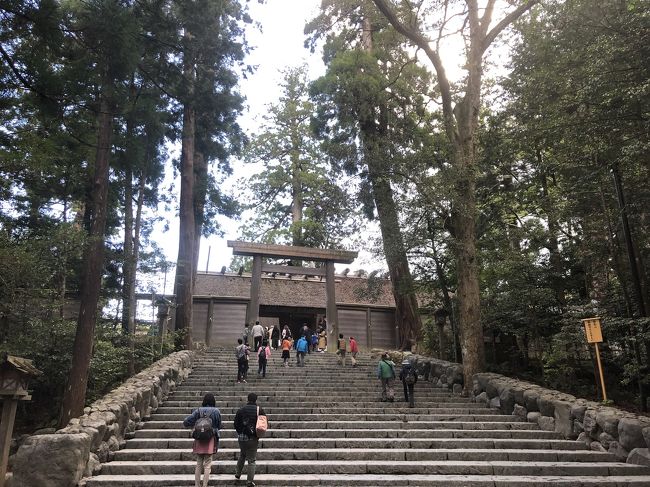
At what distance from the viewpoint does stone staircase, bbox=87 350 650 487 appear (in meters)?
5.98

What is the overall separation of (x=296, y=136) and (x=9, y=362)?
21377 millimetres

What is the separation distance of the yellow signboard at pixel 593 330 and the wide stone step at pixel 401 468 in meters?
2.21

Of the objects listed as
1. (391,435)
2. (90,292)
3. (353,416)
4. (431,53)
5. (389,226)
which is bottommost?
(391,435)

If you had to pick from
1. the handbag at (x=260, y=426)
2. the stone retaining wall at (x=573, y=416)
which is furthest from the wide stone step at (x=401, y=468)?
the handbag at (x=260, y=426)

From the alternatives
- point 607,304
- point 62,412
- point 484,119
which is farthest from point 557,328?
point 62,412

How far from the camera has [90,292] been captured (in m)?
9.79

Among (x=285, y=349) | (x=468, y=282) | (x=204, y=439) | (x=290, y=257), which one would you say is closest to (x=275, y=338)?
(x=290, y=257)

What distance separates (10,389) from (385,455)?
5.21 m

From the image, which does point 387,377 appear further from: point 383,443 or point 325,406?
point 383,443

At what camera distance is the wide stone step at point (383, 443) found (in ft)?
23.6

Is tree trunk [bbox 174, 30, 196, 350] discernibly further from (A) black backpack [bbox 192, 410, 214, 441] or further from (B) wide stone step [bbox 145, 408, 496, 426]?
(A) black backpack [bbox 192, 410, 214, 441]

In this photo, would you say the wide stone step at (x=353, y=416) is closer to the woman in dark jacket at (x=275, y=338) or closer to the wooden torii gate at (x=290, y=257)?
the wooden torii gate at (x=290, y=257)

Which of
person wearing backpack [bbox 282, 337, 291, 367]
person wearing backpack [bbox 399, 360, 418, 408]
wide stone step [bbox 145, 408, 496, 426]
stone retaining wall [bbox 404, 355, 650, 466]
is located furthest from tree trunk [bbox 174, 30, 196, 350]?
stone retaining wall [bbox 404, 355, 650, 466]

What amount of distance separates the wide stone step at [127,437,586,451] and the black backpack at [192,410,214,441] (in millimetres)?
1985
